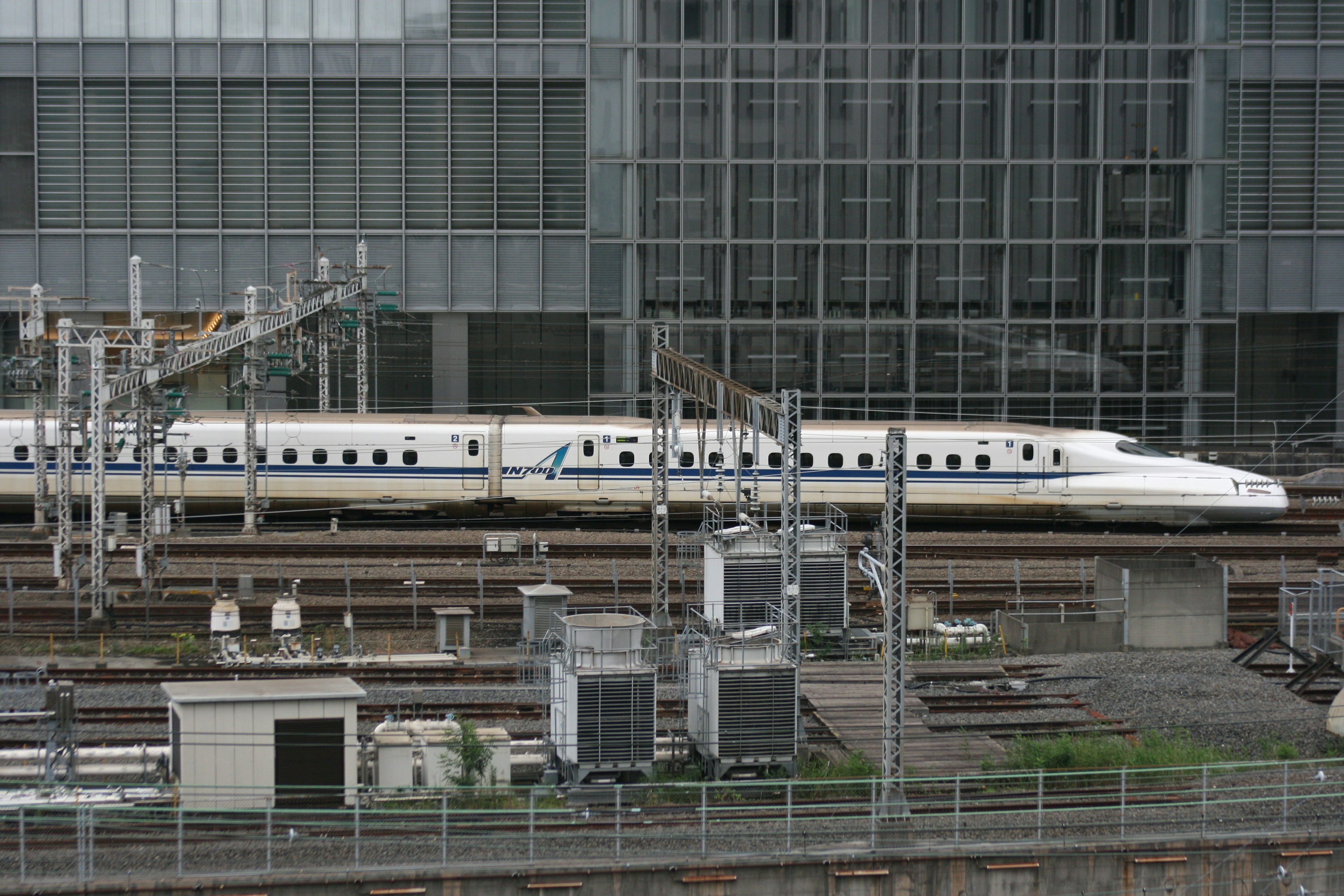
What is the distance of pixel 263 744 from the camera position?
51.1 feet

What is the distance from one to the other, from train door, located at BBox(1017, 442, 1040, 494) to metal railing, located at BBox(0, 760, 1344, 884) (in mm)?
17232

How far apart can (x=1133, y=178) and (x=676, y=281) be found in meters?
15.7

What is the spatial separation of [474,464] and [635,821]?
19527 millimetres

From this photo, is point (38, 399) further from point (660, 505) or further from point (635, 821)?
point (635, 821)

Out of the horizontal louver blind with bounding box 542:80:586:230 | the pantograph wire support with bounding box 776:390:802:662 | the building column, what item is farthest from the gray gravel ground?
the building column

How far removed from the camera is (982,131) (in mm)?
45531

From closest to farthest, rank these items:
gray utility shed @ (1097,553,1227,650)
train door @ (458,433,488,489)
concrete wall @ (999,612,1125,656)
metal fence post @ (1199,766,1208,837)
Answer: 1. metal fence post @ (1199,766,1208,837)
2. gray utility shed @ (1097,553,1227,650)
3. concrete wall @ (999,612,1125,656)
4. train door @ (458,433,488,489)

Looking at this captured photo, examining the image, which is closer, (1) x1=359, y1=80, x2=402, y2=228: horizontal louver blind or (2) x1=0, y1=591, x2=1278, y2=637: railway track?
(2) x1=0, y1=591, x2=1278, y2=637: railway track

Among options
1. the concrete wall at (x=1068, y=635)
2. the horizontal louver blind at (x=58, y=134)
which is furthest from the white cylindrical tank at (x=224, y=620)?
the horizontal louver blind at (x=58, y=134)

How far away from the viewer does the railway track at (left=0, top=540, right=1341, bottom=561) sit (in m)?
30.7

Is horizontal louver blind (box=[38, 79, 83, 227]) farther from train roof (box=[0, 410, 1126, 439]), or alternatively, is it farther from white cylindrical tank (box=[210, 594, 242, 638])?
white cylindrical tank (box=[210, 594, 242, 638])

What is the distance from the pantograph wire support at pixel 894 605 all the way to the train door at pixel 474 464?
756 inches

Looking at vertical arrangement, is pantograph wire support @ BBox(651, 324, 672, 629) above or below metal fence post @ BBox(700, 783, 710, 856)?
above

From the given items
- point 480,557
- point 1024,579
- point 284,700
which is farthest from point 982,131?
point 284,700
